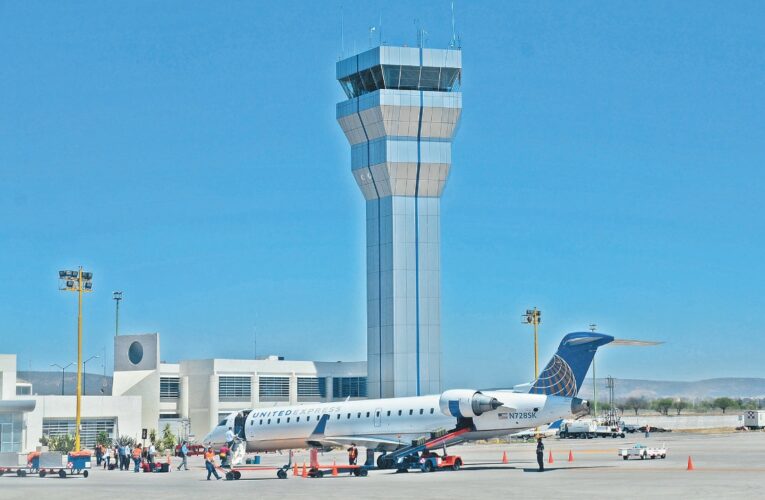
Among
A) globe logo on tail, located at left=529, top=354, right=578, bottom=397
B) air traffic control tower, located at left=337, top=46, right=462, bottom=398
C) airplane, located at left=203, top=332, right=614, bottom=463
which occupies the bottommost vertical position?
airplane, located at left=203, top=332, right=614, bottom=463

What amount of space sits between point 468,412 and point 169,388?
49.5 metres

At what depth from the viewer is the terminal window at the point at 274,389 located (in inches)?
3748

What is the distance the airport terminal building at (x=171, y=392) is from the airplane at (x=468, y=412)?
2555 cm

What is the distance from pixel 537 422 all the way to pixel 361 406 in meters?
9.87

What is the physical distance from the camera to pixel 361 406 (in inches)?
2100

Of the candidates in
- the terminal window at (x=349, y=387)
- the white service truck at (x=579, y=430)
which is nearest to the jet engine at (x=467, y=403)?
the white service truck at (x=579, y=430)

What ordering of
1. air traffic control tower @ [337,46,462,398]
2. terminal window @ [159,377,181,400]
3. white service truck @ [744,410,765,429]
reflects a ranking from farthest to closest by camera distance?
1. white service truck @ [744,410,765,429]
2. air traffic control tower @ [337,46,462,398]
3. terminal window @ [159,377,181,400]

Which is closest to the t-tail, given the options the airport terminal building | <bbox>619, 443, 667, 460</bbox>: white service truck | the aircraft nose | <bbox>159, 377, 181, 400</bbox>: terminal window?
the aircraft nose

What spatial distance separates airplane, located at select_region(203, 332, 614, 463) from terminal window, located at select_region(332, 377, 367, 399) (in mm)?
45013

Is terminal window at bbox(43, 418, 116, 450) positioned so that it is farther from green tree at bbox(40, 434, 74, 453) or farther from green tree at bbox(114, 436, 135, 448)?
green tree at bbox(40, 434, 74, 453)

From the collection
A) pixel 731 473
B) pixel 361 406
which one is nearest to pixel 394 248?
pixel 361 406

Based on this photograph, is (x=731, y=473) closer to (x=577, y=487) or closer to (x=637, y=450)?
(x=577, y=487)

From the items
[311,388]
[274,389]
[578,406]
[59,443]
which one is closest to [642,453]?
[578,406]

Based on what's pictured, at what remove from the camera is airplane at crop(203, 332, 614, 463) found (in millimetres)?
47000
